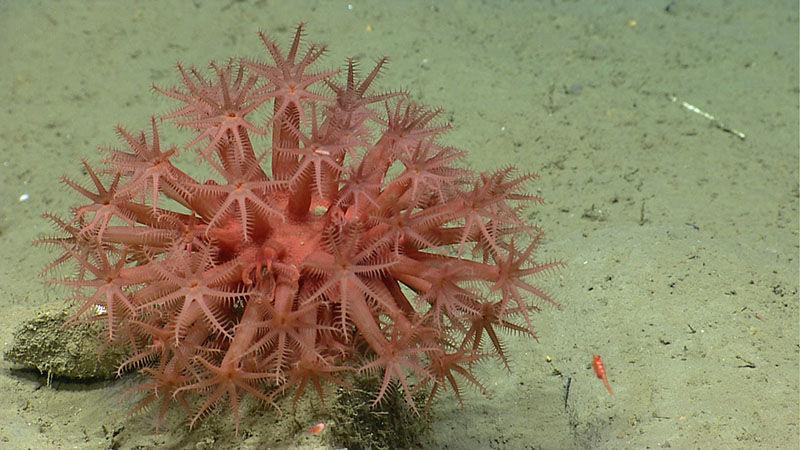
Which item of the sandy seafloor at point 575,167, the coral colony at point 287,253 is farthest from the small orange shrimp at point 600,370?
the coral colony at point 287,253

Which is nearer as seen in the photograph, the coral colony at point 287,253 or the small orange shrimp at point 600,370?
the coral colony at point 287,253

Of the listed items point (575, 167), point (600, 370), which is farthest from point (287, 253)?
point (575, 167)

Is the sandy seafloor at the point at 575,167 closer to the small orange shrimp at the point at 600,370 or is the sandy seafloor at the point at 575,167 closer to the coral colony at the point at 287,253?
the small orange shrimp at the point at 600,370

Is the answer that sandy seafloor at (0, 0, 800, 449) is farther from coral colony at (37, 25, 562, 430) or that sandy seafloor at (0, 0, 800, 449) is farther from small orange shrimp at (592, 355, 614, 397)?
coral colony at (37, 25, 562, 430)

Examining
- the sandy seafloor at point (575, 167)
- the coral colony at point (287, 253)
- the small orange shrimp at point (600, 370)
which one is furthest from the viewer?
the small orange shrimp at point (600, 370)

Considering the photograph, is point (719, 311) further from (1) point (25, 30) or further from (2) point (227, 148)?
(1) point (25, 30)

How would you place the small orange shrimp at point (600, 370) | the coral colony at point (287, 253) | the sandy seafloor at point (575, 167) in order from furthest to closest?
1. the small orange shrimp at point (600, 370)
2. the sandy seafloor at point (575, 167)
3. the coral colony at point (287, 253)
